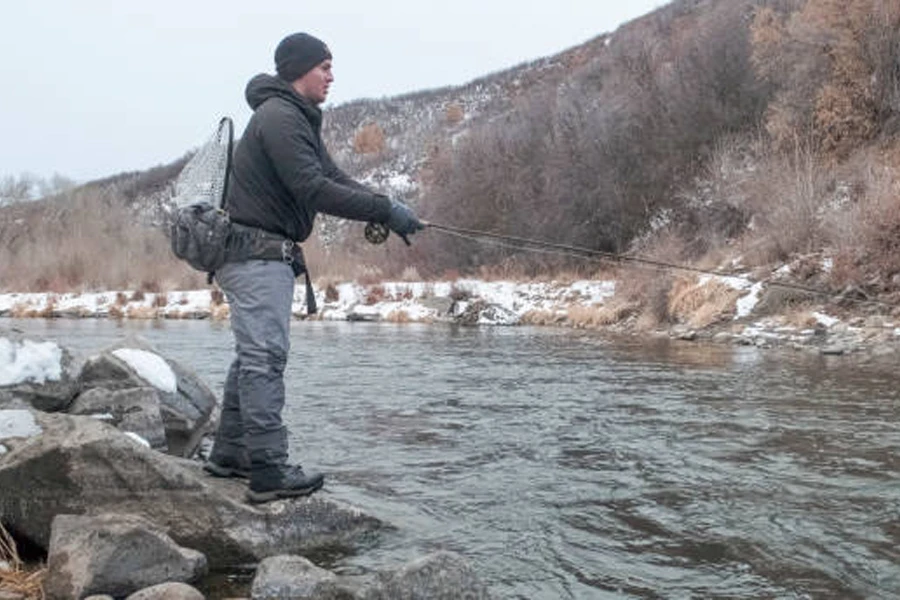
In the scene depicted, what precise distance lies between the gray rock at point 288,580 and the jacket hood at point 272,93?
89.9 inches

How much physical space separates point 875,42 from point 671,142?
9.75m

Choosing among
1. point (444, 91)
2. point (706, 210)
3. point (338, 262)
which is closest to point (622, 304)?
point (706, 210)

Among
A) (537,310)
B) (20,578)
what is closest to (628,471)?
(20,578)

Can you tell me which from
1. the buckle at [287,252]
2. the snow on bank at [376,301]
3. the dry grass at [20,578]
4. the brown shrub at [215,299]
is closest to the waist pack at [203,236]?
the buckle at [287,252]

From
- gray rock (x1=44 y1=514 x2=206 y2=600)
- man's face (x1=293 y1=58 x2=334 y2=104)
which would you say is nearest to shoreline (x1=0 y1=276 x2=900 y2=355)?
man's face (x1=293 y1=58 x2=334 y2=104)

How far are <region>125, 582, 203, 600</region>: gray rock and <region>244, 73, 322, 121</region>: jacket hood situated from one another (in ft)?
7.89

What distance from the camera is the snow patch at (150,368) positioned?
7.02m

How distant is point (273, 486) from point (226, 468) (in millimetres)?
488

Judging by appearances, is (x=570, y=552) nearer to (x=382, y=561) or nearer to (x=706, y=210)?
(x=382, y=561)

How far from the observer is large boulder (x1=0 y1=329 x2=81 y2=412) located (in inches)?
227

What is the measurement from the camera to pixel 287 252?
4.48m

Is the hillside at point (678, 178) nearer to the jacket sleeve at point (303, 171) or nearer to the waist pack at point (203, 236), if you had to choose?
the jacket sleeve at point (303, 171)

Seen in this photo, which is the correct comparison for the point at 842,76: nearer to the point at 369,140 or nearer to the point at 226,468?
the point at 226,468

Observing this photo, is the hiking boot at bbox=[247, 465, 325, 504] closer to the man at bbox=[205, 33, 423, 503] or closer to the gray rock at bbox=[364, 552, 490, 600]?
the man at bbox=[205, 33, 423, 503]
